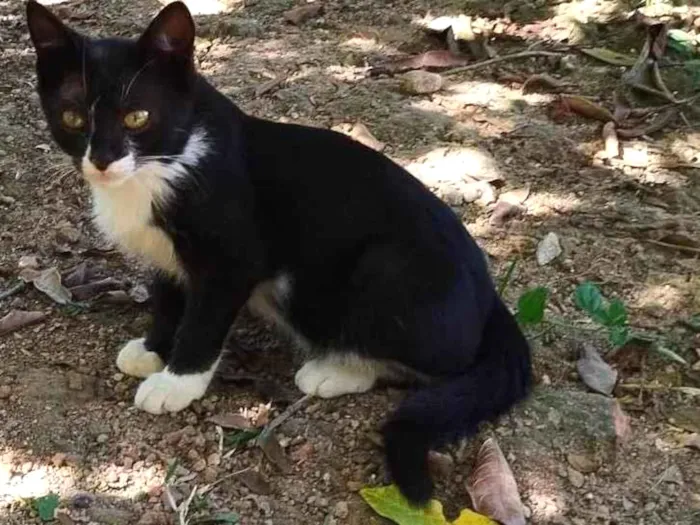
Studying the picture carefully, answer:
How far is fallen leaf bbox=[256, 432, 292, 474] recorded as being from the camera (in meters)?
2.55

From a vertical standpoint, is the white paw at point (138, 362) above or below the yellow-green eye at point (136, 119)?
below

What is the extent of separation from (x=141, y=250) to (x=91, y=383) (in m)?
0.39

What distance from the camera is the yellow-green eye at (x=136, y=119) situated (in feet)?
7.84

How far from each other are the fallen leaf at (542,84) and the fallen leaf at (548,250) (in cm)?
Answer: 101

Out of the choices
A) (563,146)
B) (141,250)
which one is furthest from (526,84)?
(141,250)

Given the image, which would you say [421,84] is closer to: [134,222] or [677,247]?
[677,247]

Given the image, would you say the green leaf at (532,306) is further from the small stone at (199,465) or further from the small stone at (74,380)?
the small stone at (74,380)

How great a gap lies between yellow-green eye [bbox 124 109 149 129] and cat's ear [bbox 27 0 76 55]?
22 centimetres

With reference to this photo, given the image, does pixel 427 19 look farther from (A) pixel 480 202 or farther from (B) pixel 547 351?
(B) pixel 547 351

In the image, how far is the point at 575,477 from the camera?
256 centimetres

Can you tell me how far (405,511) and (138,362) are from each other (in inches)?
34.8

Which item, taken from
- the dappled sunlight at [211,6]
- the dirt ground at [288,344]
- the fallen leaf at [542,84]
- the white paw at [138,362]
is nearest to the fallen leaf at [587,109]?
the dirt ground at [288,344]

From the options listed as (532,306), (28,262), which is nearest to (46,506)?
(28,262)

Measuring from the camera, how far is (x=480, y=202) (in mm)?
3602
